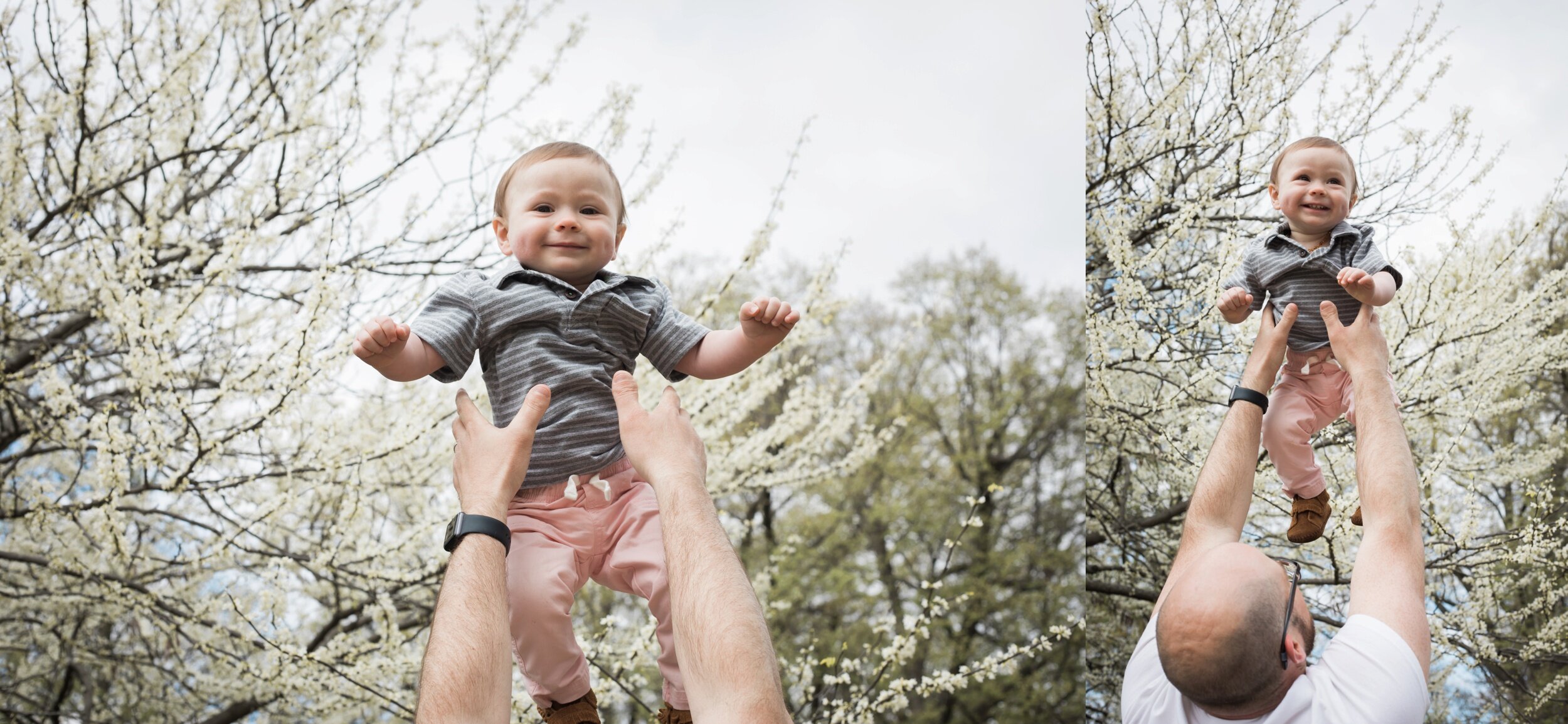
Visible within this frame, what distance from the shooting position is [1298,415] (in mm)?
1740

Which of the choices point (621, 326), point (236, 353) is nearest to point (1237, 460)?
point (621, 326)

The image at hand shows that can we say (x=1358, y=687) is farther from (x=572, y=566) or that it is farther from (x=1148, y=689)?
(x=572, y=566)

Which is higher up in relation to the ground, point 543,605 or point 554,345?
point 554,345

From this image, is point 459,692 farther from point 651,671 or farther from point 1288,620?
point 651,671

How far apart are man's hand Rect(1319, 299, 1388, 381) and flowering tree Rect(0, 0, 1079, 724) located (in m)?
1.15

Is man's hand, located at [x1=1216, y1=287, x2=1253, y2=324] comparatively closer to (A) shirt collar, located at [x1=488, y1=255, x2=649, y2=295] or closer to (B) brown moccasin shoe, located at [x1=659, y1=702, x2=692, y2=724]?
(A) shirt collar, located at [x1=488, y1=255, x2=649, y2=295]

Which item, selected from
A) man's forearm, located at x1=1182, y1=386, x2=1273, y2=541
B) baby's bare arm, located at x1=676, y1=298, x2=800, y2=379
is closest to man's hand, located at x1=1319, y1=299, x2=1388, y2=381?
man's forearm, located at x1=1182, y1=386, x2=1273, y2=541

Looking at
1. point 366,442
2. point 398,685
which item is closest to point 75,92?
point 366,442

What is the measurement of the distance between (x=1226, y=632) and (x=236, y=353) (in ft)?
8.43

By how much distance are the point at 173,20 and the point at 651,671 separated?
3.93 meters

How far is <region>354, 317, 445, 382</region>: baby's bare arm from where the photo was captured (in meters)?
1.15

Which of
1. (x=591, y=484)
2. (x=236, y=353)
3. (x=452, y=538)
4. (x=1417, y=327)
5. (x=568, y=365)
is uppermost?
(x=236, y=353)

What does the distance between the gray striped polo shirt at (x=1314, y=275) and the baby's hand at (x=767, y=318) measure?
90 centimetres

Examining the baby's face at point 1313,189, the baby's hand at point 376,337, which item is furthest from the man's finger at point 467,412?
the baby's face at point 1313,189
